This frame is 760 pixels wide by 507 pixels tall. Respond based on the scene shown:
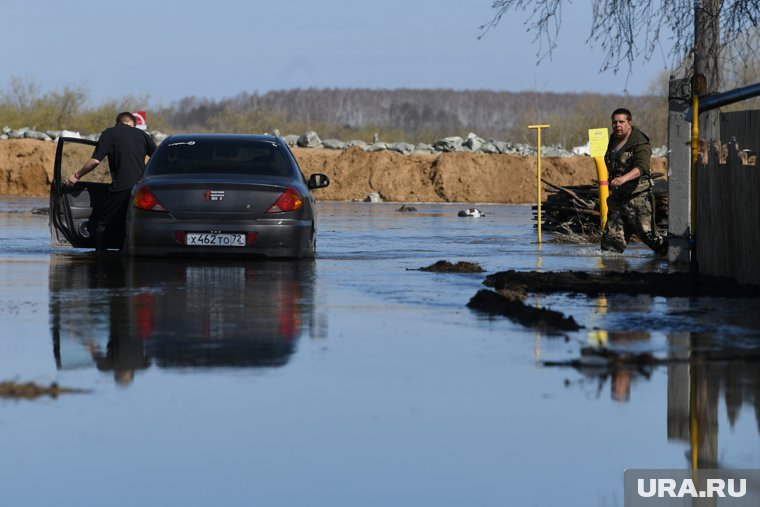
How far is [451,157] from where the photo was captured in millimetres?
71625

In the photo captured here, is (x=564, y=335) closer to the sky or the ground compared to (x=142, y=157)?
closer to the ground

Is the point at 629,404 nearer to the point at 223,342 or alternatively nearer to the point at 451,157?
the point at 223,342

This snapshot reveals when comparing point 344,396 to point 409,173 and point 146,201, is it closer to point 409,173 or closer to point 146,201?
point 146,201

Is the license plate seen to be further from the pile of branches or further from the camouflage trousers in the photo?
the pile of branches

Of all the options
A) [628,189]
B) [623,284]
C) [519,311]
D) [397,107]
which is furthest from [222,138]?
[397,107]

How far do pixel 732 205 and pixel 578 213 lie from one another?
12.7 metres

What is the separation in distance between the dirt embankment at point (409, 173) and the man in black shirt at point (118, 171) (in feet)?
151

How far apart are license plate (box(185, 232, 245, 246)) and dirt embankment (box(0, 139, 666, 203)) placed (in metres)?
48.9

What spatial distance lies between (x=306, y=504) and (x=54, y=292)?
8940mm

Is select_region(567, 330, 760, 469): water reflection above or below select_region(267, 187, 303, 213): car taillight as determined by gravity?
below

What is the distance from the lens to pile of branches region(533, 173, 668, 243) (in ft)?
85.7

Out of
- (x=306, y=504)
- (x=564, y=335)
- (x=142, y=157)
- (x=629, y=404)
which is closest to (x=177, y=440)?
(x=306, y=504)

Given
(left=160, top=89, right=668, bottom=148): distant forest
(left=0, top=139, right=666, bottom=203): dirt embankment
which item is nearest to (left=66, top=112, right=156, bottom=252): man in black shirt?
(left=0, top=139, right=666, bottom=203): dirt embankment

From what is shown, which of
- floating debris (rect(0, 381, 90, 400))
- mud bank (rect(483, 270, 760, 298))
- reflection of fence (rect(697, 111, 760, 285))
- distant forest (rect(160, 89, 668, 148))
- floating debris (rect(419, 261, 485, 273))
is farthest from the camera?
distant forest (rect(160, 89, 668, 148))
